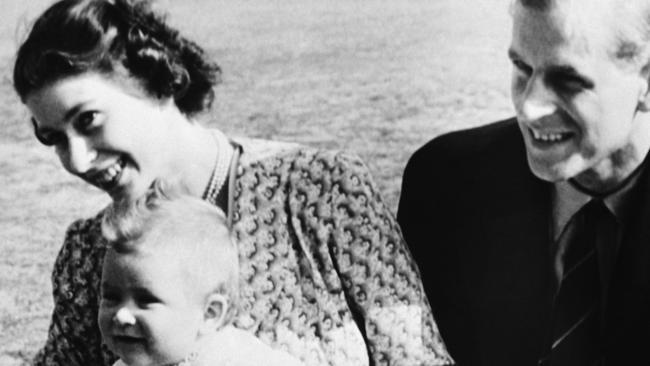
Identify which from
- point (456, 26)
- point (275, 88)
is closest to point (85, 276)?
point (275, 88)

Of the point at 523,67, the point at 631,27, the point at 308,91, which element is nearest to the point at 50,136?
the point at 523,67

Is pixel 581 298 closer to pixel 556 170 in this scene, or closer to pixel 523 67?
pixel 556 170

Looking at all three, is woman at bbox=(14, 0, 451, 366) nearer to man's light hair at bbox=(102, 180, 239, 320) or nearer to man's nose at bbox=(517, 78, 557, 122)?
man's light hair at bbox=(102, 180, 239, 320)

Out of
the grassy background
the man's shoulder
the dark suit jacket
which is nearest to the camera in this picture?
the dark suit jacket

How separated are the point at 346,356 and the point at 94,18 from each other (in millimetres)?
1144

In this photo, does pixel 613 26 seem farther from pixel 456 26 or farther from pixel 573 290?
pixel 456 26

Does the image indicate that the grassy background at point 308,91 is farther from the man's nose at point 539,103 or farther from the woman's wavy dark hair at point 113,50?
the man's nose at point 539,103

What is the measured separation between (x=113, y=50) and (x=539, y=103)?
3.74ft

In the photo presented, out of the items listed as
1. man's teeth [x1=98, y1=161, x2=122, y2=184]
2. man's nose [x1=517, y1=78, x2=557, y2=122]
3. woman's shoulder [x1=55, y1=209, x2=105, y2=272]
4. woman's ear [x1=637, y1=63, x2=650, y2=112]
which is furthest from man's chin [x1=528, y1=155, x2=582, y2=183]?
woman's shoulder [x1=55, y1=209, x2=105, y2=272]

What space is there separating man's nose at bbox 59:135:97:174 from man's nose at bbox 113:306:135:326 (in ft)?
1.41

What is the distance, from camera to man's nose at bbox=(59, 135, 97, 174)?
9.84 feet

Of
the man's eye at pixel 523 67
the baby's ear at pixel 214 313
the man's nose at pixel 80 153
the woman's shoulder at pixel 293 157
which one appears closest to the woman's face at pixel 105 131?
the man's nose at pixel 80 153

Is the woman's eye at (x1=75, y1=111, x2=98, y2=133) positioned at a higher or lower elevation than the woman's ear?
lower

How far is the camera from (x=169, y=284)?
9.23 feet
